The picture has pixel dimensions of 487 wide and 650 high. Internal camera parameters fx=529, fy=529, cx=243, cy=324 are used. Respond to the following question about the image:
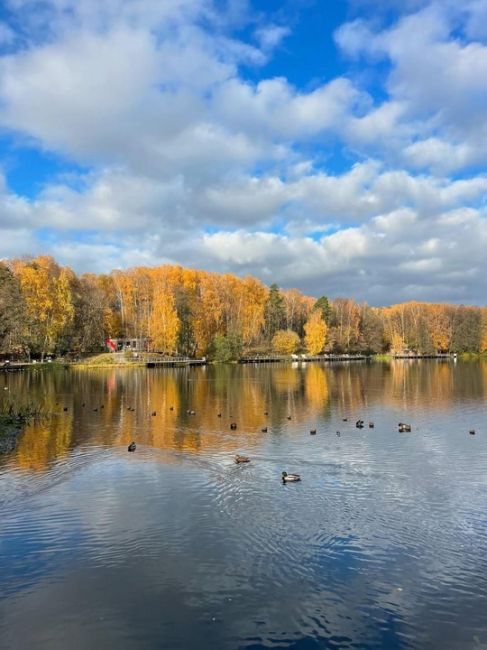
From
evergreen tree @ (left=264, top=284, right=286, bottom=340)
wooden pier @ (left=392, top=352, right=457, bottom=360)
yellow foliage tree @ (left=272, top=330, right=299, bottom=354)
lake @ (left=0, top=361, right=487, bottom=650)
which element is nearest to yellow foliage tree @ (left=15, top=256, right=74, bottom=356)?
yellow foliage tree @ (left=272, top=330, right=299, bottom=354)

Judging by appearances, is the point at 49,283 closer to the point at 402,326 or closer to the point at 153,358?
the point at 153,358

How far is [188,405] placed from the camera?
45.1 m

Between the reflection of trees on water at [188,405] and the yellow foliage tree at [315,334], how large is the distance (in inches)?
2603

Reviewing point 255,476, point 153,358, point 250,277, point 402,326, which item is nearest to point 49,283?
point 153,358

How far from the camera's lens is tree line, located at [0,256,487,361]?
10138 cm

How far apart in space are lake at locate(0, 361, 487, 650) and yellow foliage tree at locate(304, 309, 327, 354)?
349 feet

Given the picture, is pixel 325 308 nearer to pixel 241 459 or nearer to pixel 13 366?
pixel 13 366

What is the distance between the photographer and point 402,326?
16400 centimetres

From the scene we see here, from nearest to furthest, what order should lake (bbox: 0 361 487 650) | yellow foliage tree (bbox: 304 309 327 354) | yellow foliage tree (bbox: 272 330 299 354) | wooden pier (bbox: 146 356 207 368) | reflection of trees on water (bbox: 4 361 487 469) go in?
1. lake (bbox: 0 361 487 650)
2. reflection of trees on water (bbox: 4 361 487 469)
3. wooden pier (bbox: 146 356 207 368)
4. yellow foliage tree (bbox: 272 330 299 354)
5. yellow foliage tree (bbox: 304 309 327 354)

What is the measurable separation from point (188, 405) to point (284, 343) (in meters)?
91.5

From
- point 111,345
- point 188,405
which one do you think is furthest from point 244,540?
point 111,345

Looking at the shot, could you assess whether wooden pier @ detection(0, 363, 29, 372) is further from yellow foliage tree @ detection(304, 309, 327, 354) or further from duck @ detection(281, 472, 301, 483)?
duck @ detection(281, 472, 301, 483)

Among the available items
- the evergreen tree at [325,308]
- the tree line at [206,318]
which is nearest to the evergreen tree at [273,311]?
the tree line at [206,318]

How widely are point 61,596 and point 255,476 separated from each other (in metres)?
10.7
